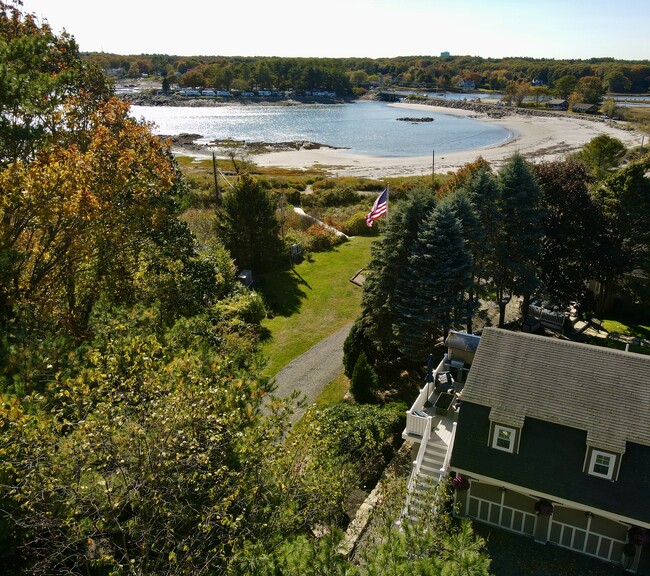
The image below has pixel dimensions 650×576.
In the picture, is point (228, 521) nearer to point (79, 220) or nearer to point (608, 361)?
point (79, 220)

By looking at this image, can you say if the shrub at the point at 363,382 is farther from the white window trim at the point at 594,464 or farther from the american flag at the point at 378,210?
the american flag at the point at 378,210

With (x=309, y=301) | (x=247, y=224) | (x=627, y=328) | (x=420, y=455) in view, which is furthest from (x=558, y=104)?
(x=420, y=455)

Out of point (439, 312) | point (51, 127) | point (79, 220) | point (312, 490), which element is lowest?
point (439, 312)

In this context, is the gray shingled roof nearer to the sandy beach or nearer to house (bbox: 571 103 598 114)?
the sandy beach

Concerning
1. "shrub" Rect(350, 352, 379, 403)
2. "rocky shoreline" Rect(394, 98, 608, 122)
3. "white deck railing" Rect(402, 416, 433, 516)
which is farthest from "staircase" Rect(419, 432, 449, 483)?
"rocky shoreline" Rect(394, 98, 608, 122)

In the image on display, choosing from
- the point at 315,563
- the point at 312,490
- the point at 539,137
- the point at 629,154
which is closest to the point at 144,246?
the point at 312,490

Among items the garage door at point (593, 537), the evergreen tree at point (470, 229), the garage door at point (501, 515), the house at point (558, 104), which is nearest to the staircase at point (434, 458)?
the garage door at point (501, 515)

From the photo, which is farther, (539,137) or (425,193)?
(539,137)

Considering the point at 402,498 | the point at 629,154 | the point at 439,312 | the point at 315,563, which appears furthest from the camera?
the point at 629,154
